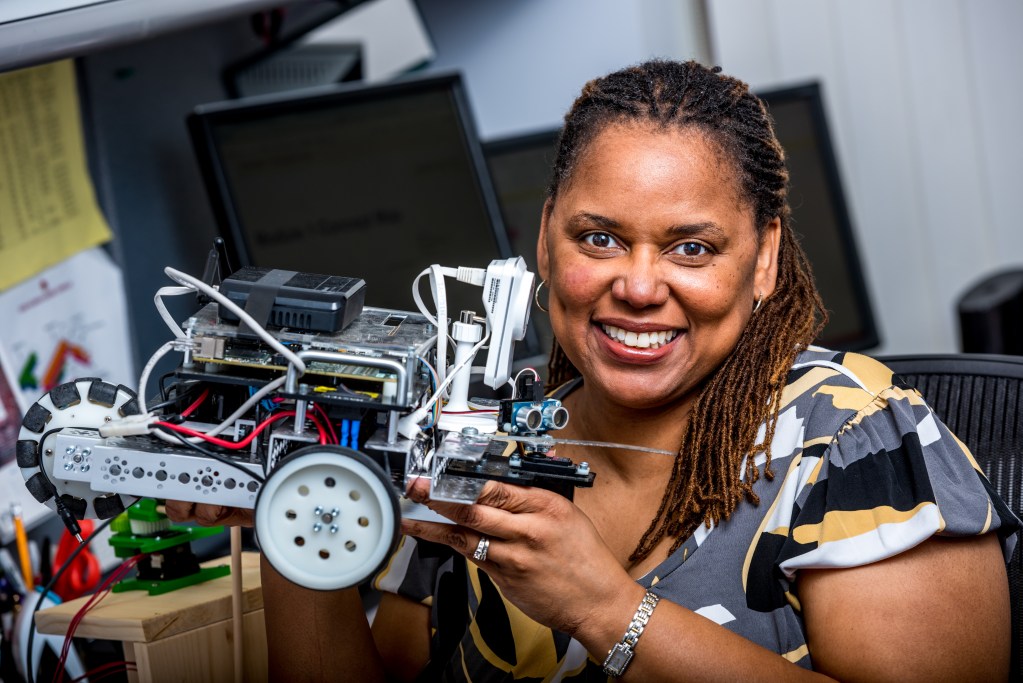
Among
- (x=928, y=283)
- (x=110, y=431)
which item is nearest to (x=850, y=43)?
(x=928, y=283)

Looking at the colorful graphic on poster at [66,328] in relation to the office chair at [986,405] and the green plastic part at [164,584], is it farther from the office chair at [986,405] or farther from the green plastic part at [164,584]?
the office chair at [986,405]

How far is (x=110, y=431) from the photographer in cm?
86

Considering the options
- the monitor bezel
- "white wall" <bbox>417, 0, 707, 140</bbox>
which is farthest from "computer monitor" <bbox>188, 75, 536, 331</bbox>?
"white wall" <bbox>417, 0, 707, 140</bbox>

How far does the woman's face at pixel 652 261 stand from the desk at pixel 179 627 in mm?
441

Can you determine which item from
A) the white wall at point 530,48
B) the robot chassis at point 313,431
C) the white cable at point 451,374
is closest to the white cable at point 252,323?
the robot chassis at point 313,431

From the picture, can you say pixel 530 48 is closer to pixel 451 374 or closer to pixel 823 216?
pixel 823 216

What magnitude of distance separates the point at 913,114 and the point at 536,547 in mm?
2004

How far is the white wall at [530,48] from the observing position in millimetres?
2027

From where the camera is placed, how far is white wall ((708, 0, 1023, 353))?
8.23 ft

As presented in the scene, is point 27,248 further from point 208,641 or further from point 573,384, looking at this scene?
point 573,384

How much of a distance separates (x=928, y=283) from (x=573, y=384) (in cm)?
159

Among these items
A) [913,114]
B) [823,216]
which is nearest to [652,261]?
[823,216]

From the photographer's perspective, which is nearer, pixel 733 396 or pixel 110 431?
pixel 110 431

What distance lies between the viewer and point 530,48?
6.72ft
